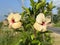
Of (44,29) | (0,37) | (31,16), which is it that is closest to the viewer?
(44,29)

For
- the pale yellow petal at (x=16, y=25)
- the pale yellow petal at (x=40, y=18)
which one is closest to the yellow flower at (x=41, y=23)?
the pale yellow petal at (x=40, y=18)

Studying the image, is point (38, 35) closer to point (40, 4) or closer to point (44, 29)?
point (44, 29)

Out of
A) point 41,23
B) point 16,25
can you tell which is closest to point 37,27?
point 41,23

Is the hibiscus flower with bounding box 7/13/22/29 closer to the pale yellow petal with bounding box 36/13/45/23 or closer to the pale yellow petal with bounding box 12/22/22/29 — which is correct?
the pale yellow petal with bounding box 12/22/22/29

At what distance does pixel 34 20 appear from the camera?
66.4 inches

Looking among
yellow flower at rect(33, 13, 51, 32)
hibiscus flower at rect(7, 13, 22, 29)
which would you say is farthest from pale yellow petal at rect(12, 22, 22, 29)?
yellow flower at rect(33, 13, 51, 32)

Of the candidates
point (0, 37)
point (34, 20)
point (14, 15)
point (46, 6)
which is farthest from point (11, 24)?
point (0, 37)

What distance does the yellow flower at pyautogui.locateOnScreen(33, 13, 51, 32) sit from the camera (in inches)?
62.8

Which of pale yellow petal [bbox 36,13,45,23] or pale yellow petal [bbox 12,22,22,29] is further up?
pale yellow petal [bbox 36,13,45,23]

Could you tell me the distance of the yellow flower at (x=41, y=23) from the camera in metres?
1.59

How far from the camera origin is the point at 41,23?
5.25 feet

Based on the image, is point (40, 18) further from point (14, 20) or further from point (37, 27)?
point (14, 20)

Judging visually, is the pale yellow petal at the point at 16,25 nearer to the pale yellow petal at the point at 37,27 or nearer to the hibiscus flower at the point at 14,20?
the hibiscus flower at the point at 14,20

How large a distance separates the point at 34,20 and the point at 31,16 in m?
0.04
